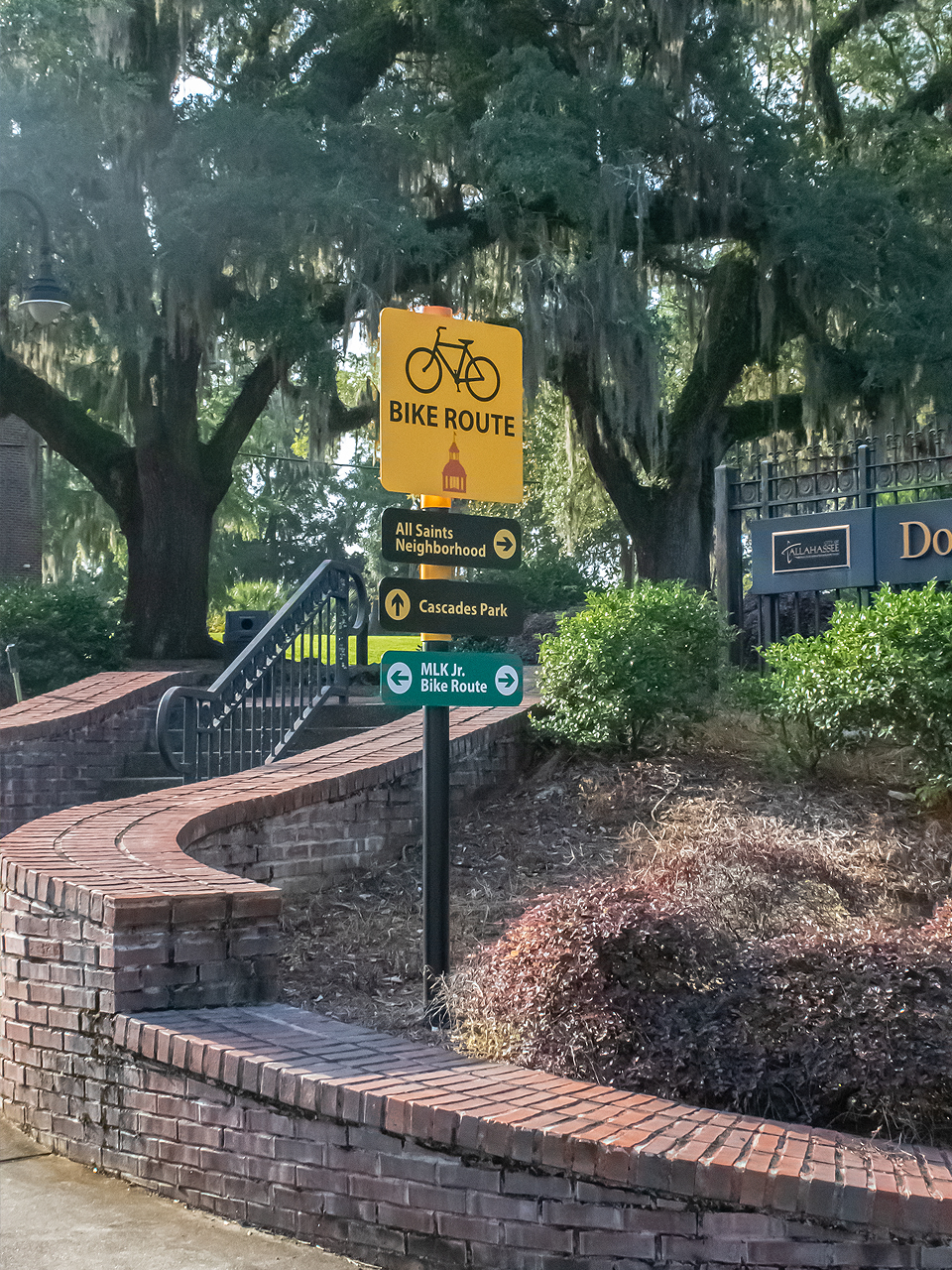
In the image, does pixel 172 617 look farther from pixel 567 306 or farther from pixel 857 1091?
pixel 857 1091

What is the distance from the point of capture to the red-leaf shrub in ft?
11.4

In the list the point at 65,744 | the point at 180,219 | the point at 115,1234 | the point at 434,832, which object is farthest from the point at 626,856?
the point at 180,219

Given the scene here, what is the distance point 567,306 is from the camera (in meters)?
15.1

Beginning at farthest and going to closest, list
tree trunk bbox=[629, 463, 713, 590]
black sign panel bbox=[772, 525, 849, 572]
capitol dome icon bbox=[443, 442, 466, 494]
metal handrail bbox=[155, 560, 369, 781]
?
tree trunk bbox=[629, 463, 713, 590], black sign panel bbox=[772, 525, 849, 572], metal handrail bbox=[155, 560, 369, 781], capitol dome icon bbox=[443, 442, 466, 494]

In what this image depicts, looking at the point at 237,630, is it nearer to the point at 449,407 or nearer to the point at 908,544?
the point at 908,544

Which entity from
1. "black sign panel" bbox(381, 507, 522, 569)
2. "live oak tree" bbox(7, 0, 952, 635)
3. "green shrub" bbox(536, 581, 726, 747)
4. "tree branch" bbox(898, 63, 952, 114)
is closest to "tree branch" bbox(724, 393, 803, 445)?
"live oak tree" bbox(7, 0, 952, 635)

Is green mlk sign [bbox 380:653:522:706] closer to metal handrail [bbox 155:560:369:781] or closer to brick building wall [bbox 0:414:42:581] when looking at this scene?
metal handrail [bbox 155:560:369:781]

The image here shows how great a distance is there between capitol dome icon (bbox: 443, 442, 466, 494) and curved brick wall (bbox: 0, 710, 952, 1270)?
1.55 m

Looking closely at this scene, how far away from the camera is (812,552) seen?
1013 centimetres

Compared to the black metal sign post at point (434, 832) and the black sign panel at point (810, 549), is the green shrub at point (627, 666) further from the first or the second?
the black metal sign post at point (434, 832)

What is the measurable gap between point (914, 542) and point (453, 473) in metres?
5.79

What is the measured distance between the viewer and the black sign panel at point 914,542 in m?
9.27

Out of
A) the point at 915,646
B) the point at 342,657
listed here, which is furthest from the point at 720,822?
the point at 342,657

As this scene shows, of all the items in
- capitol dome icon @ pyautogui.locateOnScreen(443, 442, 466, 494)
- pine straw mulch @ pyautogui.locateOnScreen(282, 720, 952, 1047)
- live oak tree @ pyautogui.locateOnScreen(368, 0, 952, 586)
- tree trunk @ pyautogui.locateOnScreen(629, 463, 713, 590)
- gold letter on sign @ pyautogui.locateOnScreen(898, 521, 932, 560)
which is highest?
live oak tree @ pyautogui.locateOnScreen(368, 0, 952, 586)
